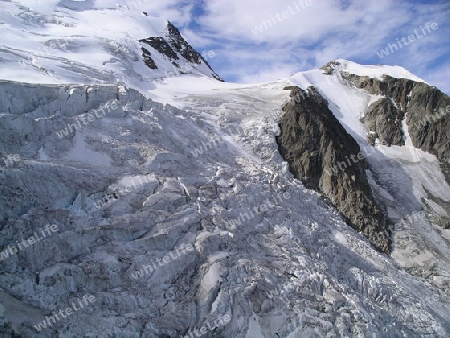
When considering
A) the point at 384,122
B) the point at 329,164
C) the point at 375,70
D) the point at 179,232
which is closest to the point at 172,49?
the point at 375,70

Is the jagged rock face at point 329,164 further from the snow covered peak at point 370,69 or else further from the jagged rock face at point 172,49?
the jagged rock face at point 172,49

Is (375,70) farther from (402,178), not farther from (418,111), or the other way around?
(402,178)

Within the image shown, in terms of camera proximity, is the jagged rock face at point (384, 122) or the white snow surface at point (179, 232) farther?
the jagged rock face at point (384, 122)

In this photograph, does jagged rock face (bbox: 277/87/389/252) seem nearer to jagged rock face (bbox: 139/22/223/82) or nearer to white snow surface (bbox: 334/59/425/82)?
white snow surface (bbox: 334/59/425/82)

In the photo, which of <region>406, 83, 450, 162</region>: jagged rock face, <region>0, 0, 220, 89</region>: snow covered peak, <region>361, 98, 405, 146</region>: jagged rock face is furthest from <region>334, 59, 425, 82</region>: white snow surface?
<region>0, 0, 220, 89</region>: snow covered peak

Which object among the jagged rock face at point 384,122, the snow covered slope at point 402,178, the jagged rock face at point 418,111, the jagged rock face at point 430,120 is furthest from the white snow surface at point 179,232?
the jagged rock face at point 418,111

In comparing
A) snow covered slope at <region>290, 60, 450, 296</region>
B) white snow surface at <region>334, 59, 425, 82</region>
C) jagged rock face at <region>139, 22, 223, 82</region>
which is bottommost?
snow covered slope at <region>290, 60, 450, 296</region>

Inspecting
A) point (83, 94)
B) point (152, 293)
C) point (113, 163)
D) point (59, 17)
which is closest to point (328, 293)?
point (152, 293)
